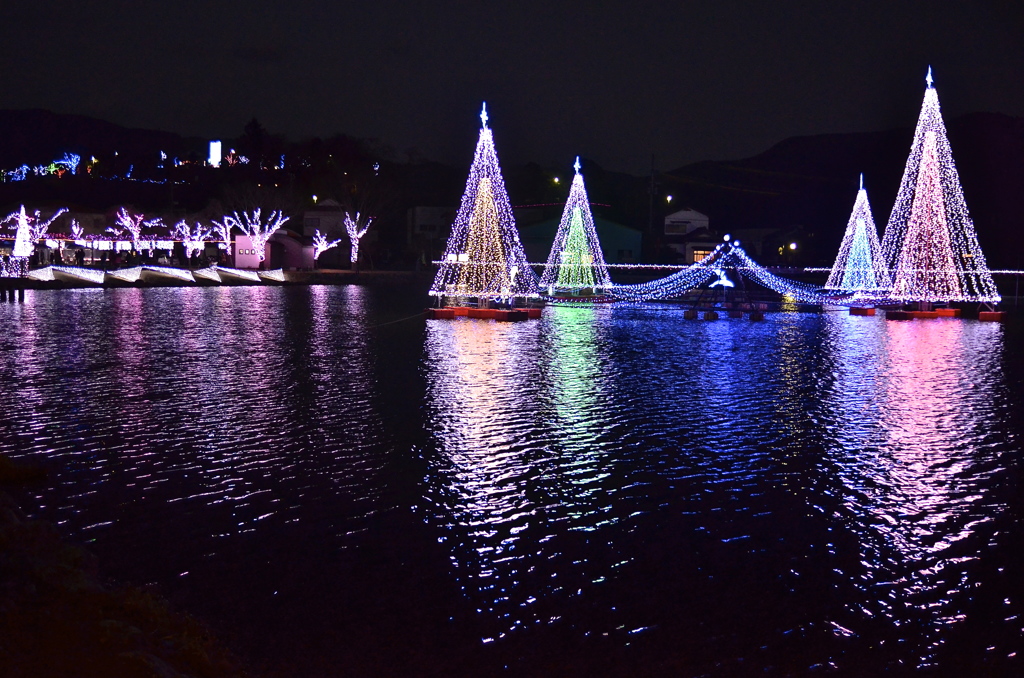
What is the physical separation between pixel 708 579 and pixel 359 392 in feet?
28.2

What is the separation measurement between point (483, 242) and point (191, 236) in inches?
2047

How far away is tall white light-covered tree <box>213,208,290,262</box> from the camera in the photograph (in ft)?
222

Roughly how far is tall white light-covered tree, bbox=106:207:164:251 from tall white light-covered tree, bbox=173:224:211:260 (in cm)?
233

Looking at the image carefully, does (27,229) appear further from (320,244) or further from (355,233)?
(355,233)

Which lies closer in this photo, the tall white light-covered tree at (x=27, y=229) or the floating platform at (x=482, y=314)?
the floating platform at (x=482, y=314)

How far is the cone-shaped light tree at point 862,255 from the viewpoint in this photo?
37.1 meters

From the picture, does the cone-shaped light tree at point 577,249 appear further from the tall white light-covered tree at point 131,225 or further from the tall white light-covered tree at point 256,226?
the tall white light-covered tree at point 131,225

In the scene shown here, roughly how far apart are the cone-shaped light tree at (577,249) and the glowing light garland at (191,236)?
131ft

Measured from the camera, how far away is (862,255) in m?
38.7

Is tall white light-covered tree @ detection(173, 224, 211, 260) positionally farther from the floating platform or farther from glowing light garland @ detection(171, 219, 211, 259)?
the floating platform

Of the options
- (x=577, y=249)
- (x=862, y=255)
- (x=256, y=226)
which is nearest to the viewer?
(x=862, y=255)

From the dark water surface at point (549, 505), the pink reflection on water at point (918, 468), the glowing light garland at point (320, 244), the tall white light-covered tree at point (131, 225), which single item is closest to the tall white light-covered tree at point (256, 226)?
the glowing light garland at point (320, 244)

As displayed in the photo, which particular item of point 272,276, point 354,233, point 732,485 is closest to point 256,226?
point 354,233

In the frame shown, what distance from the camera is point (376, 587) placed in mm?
6137
